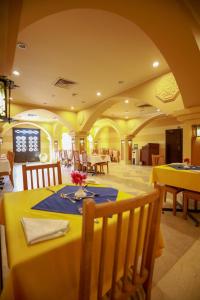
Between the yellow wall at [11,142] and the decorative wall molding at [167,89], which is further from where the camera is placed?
the yellow wall at [11,142]

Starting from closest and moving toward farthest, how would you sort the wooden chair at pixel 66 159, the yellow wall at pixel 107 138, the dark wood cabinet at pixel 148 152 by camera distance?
the wooden chair at pixel 66 159
the dark wood cabinet at pixel 148 152
the yellow wall at pixel 107 138

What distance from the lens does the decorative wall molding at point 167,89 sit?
13.7 ft

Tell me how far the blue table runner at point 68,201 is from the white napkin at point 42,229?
0.22 m

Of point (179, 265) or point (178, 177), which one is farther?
point (178, 177)

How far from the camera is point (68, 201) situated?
1.42 metres

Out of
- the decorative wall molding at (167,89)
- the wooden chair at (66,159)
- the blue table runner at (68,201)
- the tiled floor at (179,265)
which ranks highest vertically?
the decorative wall molding at (167,89)

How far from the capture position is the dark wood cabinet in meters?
Result: 10.3

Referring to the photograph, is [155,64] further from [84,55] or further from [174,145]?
[174,145]

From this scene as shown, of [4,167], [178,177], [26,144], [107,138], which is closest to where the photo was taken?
[178,177]

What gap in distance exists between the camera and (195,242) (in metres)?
2.15

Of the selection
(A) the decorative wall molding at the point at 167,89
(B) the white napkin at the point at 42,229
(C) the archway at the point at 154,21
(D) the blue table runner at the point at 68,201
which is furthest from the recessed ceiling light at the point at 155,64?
(B) the white napkin at the point at 42,229

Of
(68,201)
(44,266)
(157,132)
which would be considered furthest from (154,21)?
(157,132)

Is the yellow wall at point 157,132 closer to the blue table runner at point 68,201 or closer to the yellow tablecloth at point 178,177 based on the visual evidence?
the yellow tablecloth at point 178,177

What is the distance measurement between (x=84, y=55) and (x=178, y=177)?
318 cm
